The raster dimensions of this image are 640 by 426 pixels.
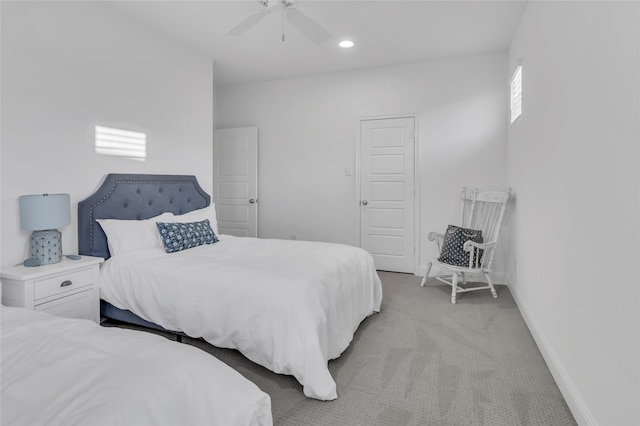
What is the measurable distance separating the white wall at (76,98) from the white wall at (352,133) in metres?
1.61

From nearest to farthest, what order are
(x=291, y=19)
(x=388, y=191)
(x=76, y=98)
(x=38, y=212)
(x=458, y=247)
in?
(x=38, y=212), (x=291, y=19), (x=76, y=98), (x=458, y=247), (x=388, y=191)

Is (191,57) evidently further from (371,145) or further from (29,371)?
(29,371)

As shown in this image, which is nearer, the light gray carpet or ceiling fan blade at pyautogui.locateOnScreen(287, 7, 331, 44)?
the light gray carpet

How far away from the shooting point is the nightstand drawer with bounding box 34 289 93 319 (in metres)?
2.42

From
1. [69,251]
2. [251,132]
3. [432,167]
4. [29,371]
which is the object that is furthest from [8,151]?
[432,167]

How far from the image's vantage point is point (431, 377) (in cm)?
221

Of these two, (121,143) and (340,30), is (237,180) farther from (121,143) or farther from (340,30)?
(340,30)

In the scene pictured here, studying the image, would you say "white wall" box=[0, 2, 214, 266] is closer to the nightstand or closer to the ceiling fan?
the nightstand

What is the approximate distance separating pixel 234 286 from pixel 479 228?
3.27m

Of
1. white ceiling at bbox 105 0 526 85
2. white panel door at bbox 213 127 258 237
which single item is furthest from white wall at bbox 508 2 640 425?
white panel door at bbox 213 127 258 237

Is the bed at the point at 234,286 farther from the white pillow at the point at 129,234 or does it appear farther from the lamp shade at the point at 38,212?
the lamp shade at the point at 38,212

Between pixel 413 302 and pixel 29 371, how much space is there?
10.4 ft

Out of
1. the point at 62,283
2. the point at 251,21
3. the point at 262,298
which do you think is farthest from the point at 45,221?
the point at 251,21

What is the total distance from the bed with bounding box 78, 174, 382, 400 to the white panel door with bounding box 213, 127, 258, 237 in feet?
6.31
